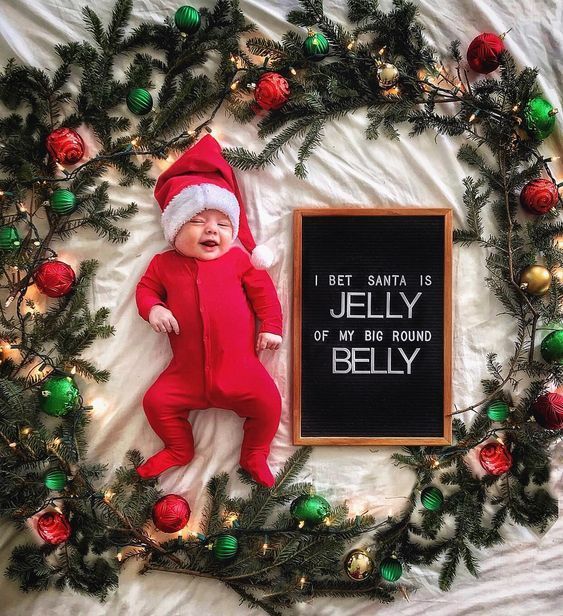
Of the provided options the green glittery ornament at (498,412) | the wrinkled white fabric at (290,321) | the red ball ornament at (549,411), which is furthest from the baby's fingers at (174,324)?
the red ball ornament at (549,411)

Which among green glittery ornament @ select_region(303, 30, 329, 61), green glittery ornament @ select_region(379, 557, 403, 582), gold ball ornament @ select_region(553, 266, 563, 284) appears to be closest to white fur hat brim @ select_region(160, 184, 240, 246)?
green glittery ornament @ select_region(303, 30, 329, 61)

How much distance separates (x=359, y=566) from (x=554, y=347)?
30.7 inches

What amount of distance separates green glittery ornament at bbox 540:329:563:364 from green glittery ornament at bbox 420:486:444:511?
1.54 ft

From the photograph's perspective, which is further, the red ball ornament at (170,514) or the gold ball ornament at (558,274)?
the gold ball ornament at (558,274)

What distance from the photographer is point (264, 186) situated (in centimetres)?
155

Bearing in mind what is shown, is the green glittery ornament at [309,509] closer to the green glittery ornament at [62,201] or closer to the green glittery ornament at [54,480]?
the green glittery ornament at [54,480]

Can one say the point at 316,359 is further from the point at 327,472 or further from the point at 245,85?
the point at 245,85

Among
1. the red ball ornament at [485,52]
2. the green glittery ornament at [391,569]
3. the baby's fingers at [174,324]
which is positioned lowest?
the green glittery ornament at [391,569]

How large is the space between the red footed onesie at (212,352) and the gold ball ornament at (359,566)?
304 millimetres

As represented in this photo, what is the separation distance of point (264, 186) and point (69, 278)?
1.90 feet

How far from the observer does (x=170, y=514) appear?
1440 millimetres

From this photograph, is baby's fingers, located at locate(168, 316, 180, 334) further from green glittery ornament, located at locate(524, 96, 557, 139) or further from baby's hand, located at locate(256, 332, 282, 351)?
green glittery ornament, located at locate(524, 96, 557, 139)

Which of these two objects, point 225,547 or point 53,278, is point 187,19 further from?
point 225,547

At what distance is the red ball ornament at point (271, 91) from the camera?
1.46 m
